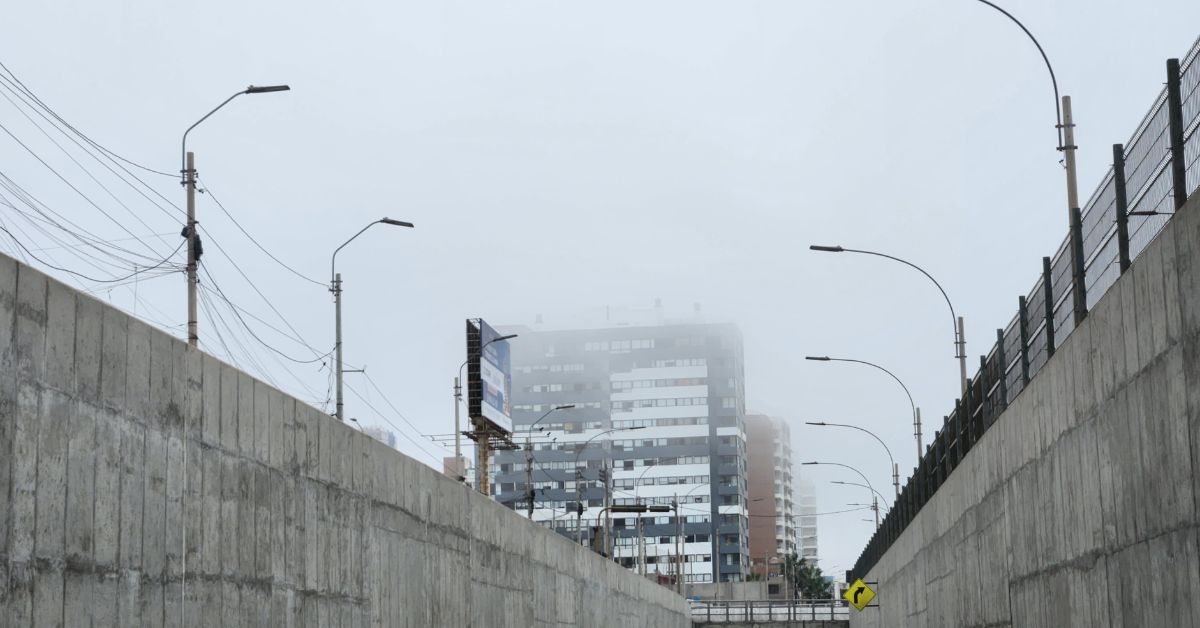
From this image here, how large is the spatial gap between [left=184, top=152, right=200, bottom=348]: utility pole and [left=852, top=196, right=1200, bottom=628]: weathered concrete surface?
37.1ft

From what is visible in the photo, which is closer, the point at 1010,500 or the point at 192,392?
the point at 192,392

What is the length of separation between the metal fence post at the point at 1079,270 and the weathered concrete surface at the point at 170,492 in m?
9.44

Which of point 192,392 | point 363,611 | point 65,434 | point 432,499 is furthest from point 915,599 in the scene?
point 65,434

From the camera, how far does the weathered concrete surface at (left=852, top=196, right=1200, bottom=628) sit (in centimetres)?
1248

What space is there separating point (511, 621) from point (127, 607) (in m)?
23.7

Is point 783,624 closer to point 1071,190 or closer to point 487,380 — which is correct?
point 487,380

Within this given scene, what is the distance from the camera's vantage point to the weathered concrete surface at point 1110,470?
41.0 feet

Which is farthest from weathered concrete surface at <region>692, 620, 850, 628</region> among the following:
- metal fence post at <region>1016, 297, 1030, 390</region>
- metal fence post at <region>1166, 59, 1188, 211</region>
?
metal fence post at <region>1166, 59, 1188, 211</region>

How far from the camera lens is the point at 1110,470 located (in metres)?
15.5

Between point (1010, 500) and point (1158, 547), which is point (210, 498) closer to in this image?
point (1158, 547)

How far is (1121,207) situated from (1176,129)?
2.17 metres

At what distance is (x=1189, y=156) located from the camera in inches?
524

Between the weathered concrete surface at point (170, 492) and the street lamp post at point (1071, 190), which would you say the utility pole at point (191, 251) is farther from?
the street lamp post at point (1071, 190)

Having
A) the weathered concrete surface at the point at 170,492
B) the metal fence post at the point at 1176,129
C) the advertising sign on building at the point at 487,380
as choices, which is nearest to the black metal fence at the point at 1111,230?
the metal fence post at the point at 1176,129
